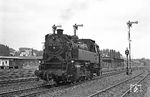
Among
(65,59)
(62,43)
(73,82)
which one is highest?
(62,43)

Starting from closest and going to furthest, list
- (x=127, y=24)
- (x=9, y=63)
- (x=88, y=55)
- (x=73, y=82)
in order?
1. (x=73, y=82)
2. (x=88, y=55)
3. (x=127, y=24)
4. (x=9, y=63)

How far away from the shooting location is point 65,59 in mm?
17391

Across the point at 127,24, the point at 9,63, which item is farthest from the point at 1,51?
the point at 127,24

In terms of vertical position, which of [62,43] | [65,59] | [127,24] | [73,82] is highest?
[127,24]

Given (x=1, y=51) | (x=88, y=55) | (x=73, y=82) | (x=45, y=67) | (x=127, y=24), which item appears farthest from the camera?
(x=1, y=51)

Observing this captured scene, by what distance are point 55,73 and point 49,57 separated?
1.75m

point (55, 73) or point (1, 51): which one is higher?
point (1, 51)

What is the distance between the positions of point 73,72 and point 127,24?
2103cm

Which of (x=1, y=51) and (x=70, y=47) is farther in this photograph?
(x=1, y=51)

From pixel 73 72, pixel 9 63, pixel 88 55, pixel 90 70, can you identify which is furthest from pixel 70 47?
pixel 9 63

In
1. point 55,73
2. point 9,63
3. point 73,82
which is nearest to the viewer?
point 55,73

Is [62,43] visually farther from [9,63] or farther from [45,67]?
[9,63]

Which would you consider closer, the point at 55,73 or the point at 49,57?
the point at 55,73

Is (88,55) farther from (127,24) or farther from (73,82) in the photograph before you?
(127,24)
